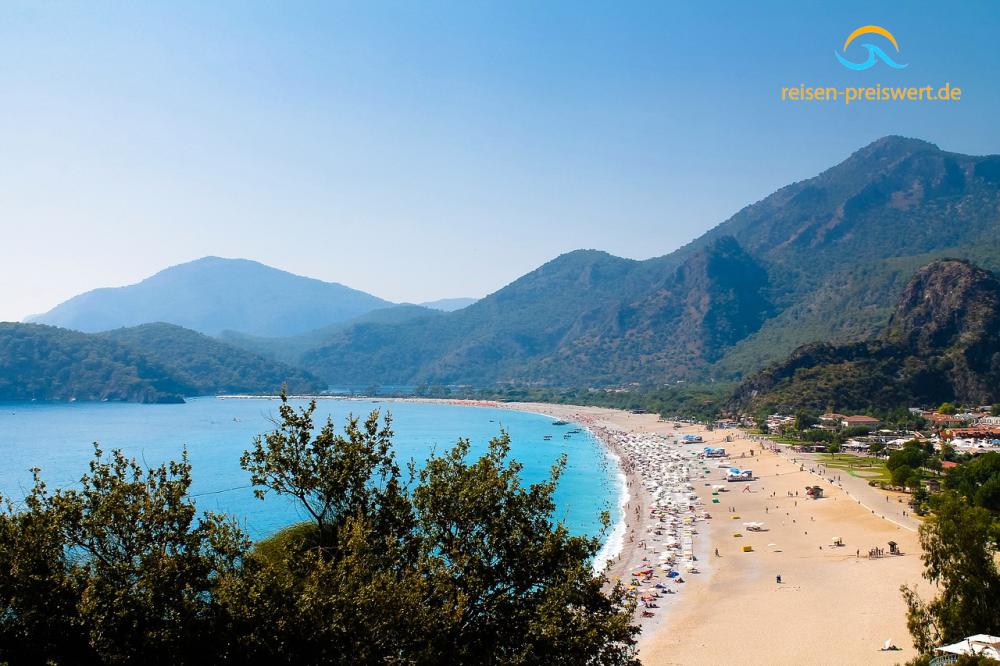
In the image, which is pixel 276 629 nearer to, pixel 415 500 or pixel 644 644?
pixel 415 500

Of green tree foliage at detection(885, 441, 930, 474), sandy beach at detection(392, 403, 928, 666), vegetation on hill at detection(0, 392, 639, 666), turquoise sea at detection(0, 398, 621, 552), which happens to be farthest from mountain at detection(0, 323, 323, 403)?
vegetation on hill at detection(0, 392, 639, 666)

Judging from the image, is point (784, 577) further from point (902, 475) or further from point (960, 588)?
point (902, 475)

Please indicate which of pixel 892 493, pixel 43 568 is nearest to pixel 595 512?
pixel 892 493

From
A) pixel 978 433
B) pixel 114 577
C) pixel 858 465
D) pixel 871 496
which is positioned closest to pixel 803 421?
pixel 978 433

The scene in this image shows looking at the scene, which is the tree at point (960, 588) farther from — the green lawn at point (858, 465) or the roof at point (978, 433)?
the roof at point (978, 433)

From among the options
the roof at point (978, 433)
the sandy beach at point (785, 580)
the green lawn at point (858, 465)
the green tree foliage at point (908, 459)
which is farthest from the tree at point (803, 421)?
the green tree foliage at point (908, 459)

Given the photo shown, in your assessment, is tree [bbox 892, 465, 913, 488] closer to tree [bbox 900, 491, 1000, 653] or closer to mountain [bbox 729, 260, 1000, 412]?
tree [bbox 900, 491, 1000, 653]

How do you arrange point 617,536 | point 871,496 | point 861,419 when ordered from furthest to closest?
point 861,419 → point 871,496 → point 617,536
